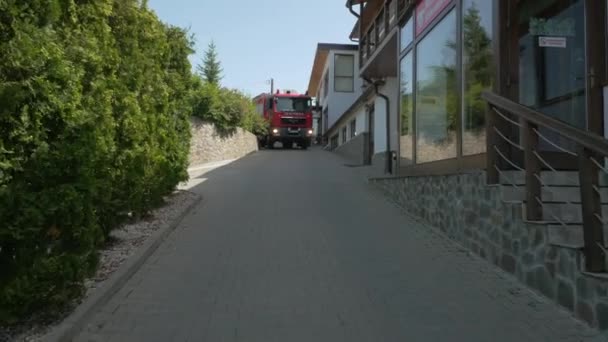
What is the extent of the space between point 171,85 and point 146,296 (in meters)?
5.68

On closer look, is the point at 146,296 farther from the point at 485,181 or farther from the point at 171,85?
the point at 171,85

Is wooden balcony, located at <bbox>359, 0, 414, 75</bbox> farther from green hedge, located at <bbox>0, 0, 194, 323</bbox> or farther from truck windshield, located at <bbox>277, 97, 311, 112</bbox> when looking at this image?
truck windshield, located at <bbox>277, 97, 311, 112</bbox>

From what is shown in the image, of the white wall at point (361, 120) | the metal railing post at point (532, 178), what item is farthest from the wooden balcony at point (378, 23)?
the metal railing post at point (532, 178)

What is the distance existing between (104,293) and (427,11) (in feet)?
23.7

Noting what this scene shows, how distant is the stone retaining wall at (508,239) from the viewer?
173 inches

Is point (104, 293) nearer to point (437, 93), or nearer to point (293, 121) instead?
point (437, 93)

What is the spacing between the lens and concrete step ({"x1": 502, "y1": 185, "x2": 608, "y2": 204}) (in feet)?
18.4

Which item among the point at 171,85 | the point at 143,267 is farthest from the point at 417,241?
the point at 171,85

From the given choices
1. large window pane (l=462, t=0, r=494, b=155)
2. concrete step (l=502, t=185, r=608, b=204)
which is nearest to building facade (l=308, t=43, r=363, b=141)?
large window pane (l=462, t=0, r=494, b=155)

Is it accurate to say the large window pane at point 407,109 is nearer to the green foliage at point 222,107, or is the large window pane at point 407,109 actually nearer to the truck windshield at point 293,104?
the green foliage at point 222,107

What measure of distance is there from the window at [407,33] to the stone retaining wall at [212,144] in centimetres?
997

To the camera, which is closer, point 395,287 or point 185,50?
point 395,287

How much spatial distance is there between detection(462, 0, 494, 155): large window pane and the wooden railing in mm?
574

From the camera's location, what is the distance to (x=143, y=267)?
6324mm
